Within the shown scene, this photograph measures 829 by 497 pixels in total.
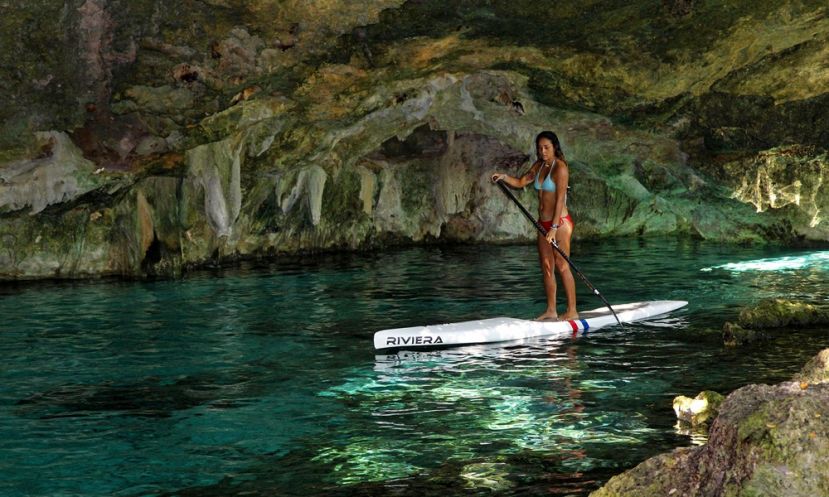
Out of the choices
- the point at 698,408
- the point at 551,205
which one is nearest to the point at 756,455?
the point at 698,408

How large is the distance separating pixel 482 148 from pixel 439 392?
56.8 ft

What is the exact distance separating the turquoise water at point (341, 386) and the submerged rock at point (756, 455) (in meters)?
1.68

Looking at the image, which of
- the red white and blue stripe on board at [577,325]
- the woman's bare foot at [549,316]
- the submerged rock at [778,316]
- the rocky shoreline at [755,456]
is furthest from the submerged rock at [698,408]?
the woman's bare foot at [549,316]

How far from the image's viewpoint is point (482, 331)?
477 inches

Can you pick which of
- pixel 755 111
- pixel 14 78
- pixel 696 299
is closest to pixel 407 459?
pixel 696 299

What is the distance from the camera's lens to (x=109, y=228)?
66.4 feet

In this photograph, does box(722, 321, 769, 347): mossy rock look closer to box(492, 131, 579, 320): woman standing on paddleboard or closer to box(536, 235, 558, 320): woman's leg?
box(492, 131, 579, 320): woman standing on paddleboard

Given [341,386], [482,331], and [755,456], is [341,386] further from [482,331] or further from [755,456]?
[755,456]

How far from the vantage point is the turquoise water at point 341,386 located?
22.6ft

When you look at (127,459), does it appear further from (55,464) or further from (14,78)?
(14,78)

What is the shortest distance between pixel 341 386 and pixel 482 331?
2.76 metres

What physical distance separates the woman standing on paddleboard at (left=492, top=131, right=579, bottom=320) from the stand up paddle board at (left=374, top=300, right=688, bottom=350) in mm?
317

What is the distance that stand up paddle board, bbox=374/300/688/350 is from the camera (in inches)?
463

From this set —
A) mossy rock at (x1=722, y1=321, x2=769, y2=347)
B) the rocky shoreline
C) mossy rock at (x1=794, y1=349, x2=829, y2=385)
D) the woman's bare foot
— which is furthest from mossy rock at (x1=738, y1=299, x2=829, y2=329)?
the rocky shoreline
